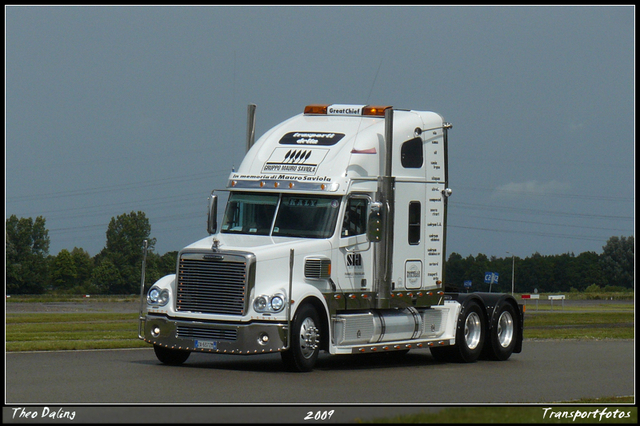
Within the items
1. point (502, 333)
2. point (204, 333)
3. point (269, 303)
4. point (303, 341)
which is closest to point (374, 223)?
point (303, 341)

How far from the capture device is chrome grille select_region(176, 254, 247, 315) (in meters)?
15.9

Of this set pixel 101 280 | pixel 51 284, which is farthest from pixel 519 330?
pixel 51 284

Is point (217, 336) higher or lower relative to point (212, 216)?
lower

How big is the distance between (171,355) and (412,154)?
5.95m

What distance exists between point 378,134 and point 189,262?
14.7ft

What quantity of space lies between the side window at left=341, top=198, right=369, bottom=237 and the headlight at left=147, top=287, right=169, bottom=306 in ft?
10.7

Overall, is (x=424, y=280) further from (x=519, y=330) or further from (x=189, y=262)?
(x=189, y=262)

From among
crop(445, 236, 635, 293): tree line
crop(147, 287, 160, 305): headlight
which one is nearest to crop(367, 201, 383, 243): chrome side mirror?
crop(147, 287, 160, 305): headlight

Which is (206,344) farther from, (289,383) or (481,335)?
(481,335)

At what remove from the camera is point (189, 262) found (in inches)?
642

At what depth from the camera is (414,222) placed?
19156 mm

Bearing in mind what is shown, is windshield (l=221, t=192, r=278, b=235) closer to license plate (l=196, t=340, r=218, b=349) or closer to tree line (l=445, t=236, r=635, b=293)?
license plate (l=196, t=340, r=218, b=349)

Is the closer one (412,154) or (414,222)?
(412,154)

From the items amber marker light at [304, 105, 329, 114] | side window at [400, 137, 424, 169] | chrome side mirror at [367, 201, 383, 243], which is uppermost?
amber marker light at [304, 105, 329, 114]
